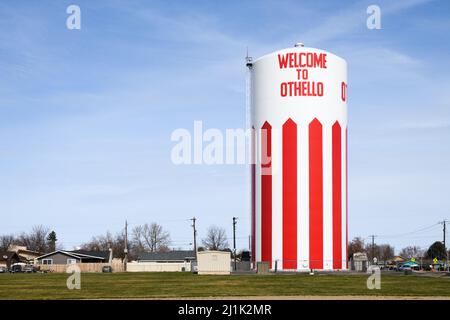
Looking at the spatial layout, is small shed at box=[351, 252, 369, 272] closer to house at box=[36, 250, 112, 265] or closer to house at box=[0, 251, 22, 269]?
house at box=[36, 250, 112, 265]

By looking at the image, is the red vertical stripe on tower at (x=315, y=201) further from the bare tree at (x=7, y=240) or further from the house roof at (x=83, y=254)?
the bare tree at (x=7, y=240)

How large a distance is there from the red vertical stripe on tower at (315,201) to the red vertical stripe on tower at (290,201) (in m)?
1.56

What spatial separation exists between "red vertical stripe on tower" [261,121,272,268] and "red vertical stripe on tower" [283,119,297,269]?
170 centimetres

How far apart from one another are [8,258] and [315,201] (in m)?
83.1

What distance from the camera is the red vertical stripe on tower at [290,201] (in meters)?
67.7

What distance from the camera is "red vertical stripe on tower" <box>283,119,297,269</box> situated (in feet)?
222

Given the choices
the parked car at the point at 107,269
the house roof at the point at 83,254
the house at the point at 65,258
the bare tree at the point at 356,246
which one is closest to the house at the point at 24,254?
the house roof at the point at 83,254

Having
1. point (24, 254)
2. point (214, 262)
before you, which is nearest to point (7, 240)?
point (24, 254)

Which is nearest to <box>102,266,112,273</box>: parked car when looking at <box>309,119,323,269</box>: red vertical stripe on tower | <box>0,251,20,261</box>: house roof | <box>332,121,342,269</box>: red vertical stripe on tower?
<box>0,251,20,261</box>: house roof

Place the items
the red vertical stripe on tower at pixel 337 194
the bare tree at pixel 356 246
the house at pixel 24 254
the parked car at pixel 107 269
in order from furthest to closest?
the bare tree at pixel 356 246 → the house at pixel 24 254 → the parked car at pixel 107 269 → the red vertical stripe on tower at pixel 337 194

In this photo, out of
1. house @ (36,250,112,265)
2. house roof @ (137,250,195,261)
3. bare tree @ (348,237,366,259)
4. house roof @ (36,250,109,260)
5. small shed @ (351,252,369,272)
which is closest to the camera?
small shed @ (351,252,369,272)
